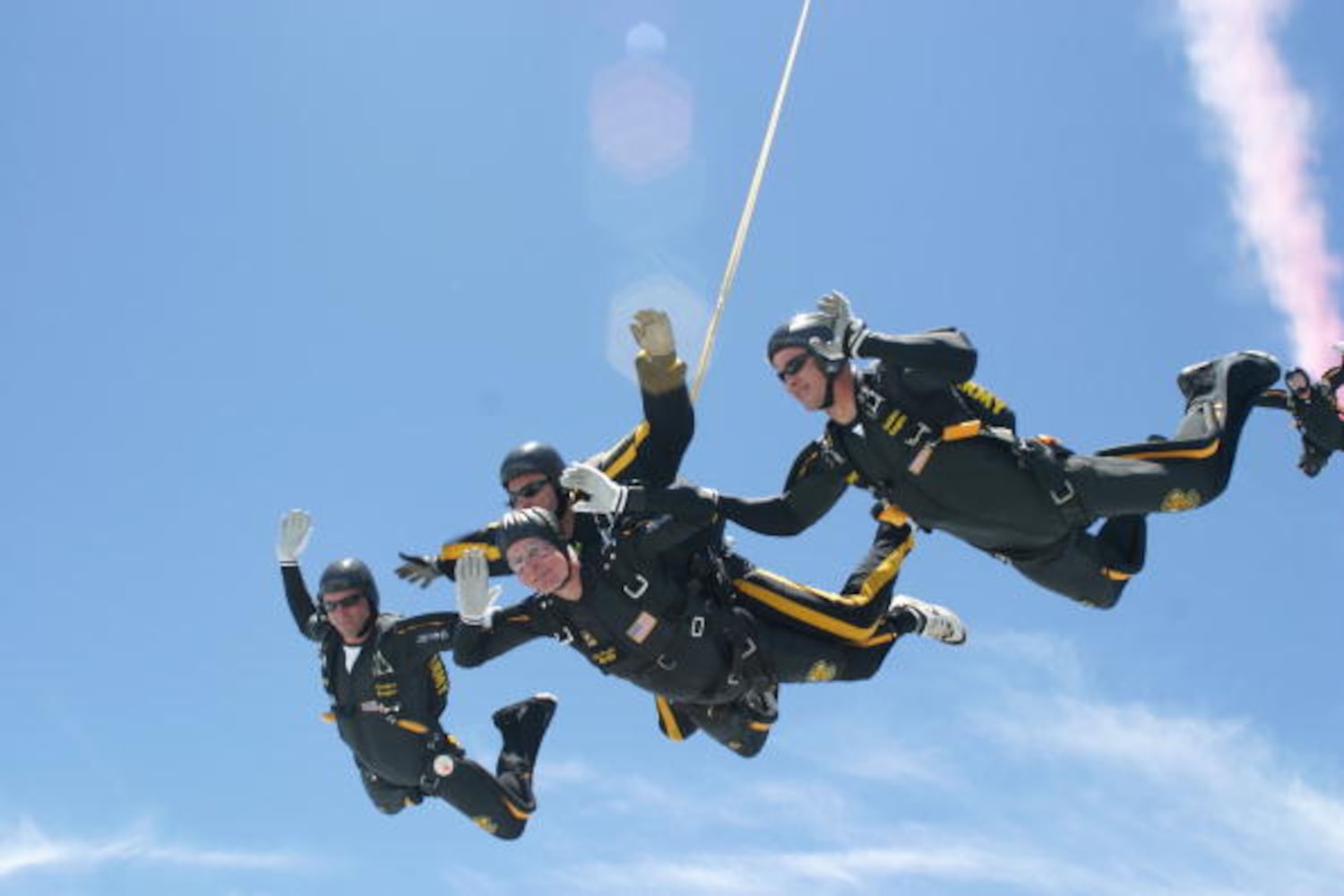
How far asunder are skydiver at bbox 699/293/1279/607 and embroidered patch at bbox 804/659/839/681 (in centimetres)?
130

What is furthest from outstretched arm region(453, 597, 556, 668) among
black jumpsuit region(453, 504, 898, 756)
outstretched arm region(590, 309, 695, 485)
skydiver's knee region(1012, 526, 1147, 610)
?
skydiver's knee region(1012, 526, 1147, 610)

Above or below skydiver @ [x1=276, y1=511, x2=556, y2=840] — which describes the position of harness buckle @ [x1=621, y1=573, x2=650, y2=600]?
below

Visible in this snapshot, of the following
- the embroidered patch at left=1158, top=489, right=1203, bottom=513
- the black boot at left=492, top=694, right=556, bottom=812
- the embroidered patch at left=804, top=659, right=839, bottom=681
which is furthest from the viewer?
the black boot at left=492, top=694, right=556, bottom=812

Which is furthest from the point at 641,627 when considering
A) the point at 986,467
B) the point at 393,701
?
the point at 393,701

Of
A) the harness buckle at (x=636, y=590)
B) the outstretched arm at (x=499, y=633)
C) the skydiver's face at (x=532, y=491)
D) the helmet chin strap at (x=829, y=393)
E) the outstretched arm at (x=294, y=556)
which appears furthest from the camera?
the outstretched arm at (x=294, y=556)

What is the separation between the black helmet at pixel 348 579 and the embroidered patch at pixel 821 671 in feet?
13.0

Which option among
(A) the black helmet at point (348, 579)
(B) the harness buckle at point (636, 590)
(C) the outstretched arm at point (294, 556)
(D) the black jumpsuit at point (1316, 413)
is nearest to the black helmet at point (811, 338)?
(B) the harness buckle at point (636, 590)

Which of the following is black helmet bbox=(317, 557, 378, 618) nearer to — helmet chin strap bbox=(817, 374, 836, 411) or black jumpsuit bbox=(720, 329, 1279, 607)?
black jumpsuit bbox=(720, 329, 1279, 607)

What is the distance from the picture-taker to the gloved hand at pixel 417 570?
9469mm

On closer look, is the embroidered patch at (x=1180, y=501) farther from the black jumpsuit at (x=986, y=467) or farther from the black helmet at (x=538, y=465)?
the black helmet at (x=538, y=465)

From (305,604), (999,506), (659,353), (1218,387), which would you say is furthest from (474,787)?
(1218,387)

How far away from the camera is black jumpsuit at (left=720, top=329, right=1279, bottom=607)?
26.2 ft

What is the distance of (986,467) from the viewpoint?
8094 mm

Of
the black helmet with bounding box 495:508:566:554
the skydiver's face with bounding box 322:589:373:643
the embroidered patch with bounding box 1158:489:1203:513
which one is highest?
the skydiver's face with bounding box 322:589:373:643
